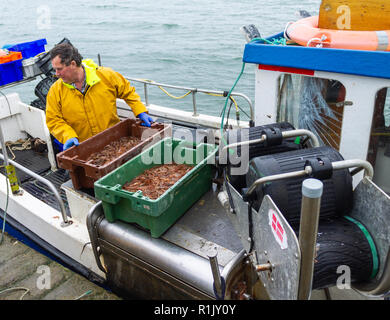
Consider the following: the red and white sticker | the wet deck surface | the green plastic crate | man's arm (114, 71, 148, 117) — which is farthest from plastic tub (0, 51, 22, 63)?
A: the red and white sticker

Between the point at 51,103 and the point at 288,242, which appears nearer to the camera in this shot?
the point at 288,242

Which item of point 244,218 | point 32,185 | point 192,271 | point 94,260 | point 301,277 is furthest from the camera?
point 32,185

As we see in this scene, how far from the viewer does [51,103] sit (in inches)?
158

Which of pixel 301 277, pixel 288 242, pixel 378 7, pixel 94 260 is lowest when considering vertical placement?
pixel 94 260

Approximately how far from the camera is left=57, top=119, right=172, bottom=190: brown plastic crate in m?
3.32

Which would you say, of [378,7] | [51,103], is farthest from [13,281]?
[378,7]

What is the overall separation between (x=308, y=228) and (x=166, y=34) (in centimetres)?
1852

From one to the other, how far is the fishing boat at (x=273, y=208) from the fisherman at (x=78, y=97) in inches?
24.2

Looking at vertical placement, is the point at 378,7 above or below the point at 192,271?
above

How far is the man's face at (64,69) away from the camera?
3764 millimetres

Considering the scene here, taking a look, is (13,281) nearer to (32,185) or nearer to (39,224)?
(39,224)

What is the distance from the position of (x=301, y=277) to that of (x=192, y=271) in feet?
3.40

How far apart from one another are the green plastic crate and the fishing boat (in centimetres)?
2

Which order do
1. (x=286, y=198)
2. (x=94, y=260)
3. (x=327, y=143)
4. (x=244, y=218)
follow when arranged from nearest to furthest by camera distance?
(x=286, y=198)
(x=244, y=218)
(x=327, y=143)
(x=94, y=260)
